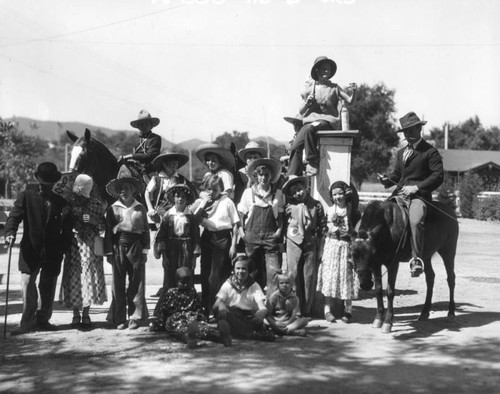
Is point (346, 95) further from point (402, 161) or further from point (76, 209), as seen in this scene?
point (76, 209)

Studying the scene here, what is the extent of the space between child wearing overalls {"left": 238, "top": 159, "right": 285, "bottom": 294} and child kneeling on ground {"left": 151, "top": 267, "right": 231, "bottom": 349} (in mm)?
995

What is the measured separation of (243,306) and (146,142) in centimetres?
404

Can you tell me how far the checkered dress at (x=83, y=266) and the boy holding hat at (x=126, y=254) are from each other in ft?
0.57

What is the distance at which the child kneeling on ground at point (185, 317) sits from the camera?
6.79m

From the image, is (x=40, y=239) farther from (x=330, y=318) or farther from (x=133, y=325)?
(x=330, y=318)

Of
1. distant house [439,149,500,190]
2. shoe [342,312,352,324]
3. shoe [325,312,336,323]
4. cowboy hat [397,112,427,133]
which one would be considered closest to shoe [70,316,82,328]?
shoe [325,312,336,323]

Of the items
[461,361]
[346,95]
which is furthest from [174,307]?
[346,95]

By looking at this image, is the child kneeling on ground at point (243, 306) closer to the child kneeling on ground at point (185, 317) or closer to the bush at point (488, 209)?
the child kneeling on ground at point (185, 317)

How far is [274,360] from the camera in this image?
6066 mm

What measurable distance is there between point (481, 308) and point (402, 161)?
9.43 ft

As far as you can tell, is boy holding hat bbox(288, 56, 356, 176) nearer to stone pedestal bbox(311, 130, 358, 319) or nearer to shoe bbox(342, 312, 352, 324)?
stone pedestal bbox(311, 130, 358, 319)

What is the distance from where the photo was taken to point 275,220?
26.2 ft

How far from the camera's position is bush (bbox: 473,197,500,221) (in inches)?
1409

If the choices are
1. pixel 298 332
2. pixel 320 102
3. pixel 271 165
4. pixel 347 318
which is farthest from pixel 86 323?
pixel 320 102
